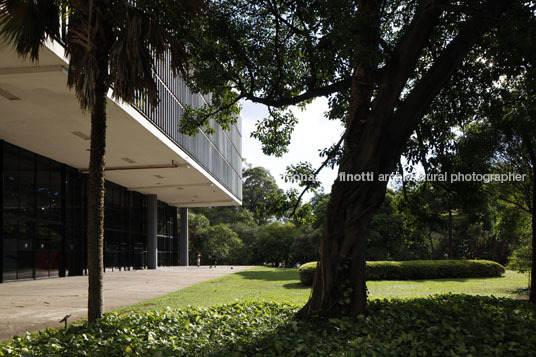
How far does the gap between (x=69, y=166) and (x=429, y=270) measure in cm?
1771

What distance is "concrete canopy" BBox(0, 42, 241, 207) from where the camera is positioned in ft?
34.4

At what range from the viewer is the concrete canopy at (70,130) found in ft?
34.4

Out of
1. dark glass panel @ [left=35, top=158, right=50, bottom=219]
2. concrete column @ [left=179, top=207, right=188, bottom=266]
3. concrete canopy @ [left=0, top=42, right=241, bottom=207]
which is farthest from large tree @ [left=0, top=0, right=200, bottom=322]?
concrete column @ [left=179, top=207, right=188, bottom=266]

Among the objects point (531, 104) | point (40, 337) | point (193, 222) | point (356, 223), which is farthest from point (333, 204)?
point (193, 222)

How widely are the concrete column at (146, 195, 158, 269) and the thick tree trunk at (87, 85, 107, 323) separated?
81.1 ft

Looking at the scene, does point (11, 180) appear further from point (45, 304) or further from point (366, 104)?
point (366, 104)

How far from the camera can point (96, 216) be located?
6500mm

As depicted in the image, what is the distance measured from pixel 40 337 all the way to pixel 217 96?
594cm

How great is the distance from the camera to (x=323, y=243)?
6.92 metres

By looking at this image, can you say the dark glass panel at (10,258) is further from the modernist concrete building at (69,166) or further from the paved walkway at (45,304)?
the paved walkway at (45,304)

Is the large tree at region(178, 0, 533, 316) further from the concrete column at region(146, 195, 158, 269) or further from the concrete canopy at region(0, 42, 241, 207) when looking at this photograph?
the concrete column at region(146, 195, 158, 269)

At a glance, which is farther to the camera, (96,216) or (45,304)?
(45,304)

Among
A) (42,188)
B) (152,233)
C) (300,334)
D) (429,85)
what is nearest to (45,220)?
(42,188)

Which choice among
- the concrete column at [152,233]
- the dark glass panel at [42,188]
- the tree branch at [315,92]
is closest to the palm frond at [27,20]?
the tree branch at [315,92]
